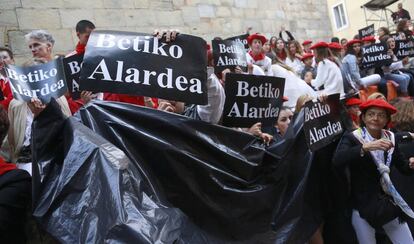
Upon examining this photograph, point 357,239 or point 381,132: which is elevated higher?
point 381,132

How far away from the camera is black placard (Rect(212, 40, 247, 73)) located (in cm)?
498

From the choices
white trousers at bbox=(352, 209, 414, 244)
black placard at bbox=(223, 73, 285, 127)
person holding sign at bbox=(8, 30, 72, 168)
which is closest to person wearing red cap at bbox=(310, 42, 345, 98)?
black placard at bbox=(223, 73, 285, 127)

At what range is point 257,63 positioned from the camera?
6336mm

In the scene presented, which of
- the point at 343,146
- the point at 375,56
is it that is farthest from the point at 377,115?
the point at 375,56

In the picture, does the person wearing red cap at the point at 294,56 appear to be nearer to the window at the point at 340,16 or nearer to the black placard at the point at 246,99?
the black placard at the point at 246,99

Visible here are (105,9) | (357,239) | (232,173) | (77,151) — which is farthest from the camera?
(105,9)

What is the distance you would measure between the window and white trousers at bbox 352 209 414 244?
2141 cm

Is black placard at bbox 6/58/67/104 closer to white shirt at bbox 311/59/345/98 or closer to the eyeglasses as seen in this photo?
the eyeglasses

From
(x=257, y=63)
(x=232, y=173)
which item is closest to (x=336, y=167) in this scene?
(x=232, y=173)

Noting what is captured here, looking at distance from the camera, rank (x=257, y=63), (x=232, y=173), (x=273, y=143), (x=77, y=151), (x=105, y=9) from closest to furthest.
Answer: (x=77, y=151) → (x=232, y=173) → (x=273, y=143) → (x=257, y=63) → (x=105, y=9)

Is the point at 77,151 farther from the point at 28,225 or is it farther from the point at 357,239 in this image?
the point at 357,239

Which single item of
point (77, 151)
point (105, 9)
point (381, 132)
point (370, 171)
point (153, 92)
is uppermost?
point (105, 9)

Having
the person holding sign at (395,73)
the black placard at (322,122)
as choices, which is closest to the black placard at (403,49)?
the person holding sign at (395,73)

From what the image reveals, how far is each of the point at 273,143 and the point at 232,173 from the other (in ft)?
1.78
